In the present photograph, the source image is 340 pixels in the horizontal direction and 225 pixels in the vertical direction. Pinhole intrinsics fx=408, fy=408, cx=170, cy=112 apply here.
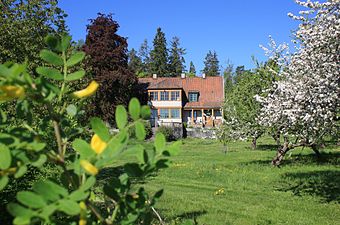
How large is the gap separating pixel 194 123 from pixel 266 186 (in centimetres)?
3631

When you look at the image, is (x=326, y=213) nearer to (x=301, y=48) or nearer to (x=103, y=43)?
(x=301, y=48)

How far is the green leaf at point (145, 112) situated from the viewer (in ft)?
3.70

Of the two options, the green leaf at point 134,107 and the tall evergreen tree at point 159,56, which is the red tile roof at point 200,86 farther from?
the green leaf at point 134,107

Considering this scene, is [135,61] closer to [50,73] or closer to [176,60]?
[176,60]

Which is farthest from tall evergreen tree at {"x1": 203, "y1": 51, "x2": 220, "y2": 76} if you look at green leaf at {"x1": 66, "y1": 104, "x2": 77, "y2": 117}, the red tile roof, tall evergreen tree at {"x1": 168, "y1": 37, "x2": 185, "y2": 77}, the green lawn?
green leaf at {"x1": 66, "y1": 104, "x2": 77, "y2": 117}

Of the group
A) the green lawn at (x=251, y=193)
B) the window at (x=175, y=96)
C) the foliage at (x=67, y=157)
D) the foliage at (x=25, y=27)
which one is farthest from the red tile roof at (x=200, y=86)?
the foliage at (x=67, y=157)

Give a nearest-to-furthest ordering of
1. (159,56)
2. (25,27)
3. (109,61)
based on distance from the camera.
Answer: (25,27), (109,61), (159,56)

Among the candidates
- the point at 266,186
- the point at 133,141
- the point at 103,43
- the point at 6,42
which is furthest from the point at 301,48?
the point at 103,43

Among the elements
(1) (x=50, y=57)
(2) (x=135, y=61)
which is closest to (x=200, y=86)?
(2) (x=135, y=61)

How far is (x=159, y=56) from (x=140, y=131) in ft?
247

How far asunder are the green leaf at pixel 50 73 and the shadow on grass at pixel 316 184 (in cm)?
1181

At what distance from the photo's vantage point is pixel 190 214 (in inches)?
373

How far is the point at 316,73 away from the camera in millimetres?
8812

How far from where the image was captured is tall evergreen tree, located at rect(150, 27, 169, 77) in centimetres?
7600
